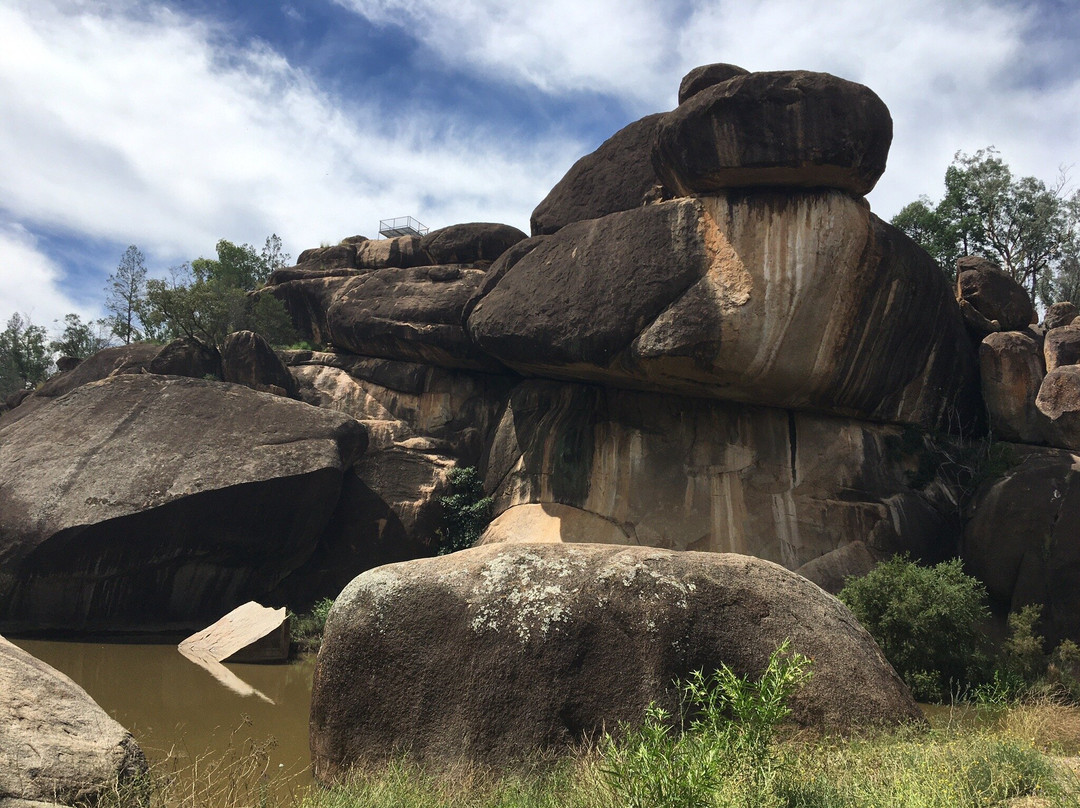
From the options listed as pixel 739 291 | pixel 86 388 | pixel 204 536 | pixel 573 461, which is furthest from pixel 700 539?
pixel 86 388

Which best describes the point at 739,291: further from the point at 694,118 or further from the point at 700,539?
the point at 700,539

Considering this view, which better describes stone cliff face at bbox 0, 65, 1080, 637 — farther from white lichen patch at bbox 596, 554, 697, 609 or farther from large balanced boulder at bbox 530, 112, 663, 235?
white lichen patch at bbox 596, 554, 697, 609

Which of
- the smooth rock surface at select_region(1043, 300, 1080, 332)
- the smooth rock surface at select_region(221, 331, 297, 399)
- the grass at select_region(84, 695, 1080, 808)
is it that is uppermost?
the smooth rock surface at select_region(1043, 300, 1080, 332)

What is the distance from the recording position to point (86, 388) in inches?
655

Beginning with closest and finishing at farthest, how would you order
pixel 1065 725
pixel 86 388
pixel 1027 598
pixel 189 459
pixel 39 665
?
pixel 39 665 → pixel 1065 725 → pixel 1027 598 → pixel 189 459 → pixel 86 388

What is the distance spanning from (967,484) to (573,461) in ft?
24.3

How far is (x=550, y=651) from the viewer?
6.12 m

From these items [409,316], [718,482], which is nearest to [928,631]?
[718,482]

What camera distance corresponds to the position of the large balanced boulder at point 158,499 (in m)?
13.8

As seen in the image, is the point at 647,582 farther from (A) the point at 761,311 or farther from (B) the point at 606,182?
(B) the point at 606,182

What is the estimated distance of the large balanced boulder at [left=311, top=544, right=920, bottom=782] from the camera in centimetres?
602

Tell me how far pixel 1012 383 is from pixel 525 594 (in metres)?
12.7

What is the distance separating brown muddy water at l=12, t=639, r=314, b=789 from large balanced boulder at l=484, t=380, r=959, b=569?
6331mm

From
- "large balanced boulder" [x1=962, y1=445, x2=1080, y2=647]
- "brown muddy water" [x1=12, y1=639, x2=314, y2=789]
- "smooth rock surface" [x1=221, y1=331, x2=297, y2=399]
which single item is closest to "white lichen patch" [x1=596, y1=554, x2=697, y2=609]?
"brown muddy water" [x1=12, y1=639, x2=314, y2=789]
